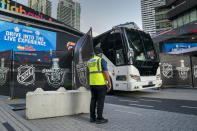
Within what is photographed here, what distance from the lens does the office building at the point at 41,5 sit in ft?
300

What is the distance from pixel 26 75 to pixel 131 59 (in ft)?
15.7

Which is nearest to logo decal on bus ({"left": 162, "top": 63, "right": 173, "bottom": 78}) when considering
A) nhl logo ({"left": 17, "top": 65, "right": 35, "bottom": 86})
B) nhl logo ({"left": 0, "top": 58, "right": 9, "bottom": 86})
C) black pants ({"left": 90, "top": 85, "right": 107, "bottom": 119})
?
nhl logo ({"left": 17, "top": 65, "right": 35, "bottom": 86})

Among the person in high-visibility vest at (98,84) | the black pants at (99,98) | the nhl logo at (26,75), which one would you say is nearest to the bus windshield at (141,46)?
the person in high-visibility vest at (98,84)

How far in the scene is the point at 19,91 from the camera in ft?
23.0

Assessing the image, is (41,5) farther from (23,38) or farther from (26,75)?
(26,75)

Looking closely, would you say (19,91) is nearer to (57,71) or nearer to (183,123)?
(57,71)

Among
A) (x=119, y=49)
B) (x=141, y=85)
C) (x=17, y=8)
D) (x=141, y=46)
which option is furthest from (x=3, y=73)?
(x=17, y=8)

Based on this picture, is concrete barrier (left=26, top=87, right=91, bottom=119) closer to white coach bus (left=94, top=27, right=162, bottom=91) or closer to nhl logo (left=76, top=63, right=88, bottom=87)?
nhl logo (left=76, top=63, right=88, bottom=87)

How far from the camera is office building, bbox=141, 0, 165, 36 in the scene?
505ft

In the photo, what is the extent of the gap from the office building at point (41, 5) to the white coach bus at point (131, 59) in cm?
9574

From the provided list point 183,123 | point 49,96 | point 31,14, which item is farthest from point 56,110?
point 31,14

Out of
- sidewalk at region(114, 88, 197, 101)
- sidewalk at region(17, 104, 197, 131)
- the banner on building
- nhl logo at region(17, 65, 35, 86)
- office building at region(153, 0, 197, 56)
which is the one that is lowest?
sidewalk at region(114, 88, 197, 101)

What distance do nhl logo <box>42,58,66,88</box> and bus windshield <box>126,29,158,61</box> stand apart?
3.46m

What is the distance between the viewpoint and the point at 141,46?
7898 millimetres
